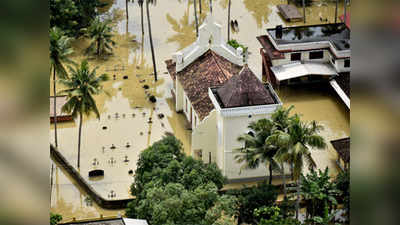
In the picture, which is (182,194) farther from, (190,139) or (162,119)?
(162,119)

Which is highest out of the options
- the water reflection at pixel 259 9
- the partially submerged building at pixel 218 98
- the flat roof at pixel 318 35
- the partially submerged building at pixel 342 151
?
the water reflection at pixel 259 9

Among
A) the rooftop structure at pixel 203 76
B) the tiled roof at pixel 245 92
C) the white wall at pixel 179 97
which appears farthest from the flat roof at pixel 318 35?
the tiled roof at pixel 245 92

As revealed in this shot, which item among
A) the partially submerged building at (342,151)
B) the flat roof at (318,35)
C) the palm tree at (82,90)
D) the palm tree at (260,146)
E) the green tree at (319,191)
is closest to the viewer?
the green tree at (319,191)

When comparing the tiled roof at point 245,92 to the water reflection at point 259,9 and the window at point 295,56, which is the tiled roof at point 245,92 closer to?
the window at point 295,56

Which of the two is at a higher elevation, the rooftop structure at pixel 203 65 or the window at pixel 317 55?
the window at pixel 317 55

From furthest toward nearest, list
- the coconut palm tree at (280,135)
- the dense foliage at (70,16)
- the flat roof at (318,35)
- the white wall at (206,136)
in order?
the dense foliage at (70,16) < the flat roof at (318,35) < the white wall at (206,136) < the coconut palm tree at (280,135)

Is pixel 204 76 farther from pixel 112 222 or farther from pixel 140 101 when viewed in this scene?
pixel 112 222

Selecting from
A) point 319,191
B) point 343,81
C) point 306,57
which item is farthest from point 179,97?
point 319,191

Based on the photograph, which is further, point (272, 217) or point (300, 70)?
point (300, 70)
